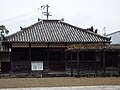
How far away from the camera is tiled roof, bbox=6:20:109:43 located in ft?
104

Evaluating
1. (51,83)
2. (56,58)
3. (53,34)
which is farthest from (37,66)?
(51,83)

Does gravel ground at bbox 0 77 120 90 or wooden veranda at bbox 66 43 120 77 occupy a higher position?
wooden veranda at bbox 66 43 120 77

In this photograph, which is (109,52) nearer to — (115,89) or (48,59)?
(48,59)

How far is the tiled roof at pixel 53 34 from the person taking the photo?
31781 mm

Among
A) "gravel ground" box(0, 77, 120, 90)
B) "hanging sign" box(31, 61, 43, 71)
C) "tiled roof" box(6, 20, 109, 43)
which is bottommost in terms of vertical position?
"gravel ground" box(0, 77, 120, 90)

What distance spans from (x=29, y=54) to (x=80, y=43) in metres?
5.85

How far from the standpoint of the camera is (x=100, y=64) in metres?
31.6

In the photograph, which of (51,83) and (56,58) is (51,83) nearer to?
(51,83)

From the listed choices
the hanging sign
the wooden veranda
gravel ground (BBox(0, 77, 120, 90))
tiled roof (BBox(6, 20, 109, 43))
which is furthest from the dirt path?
tiled roof (BBox(6, 20, 109, 43))

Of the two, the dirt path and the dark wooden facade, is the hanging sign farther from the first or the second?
the dirt path

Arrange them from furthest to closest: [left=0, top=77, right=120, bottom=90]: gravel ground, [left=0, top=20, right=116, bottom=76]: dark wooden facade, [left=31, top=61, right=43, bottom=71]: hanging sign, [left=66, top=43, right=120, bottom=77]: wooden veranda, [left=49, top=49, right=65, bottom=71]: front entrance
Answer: [left=49, top=49, right=65, bottom=71]: front entrance
[left=31, top=61, right=43, bottom=71]: hanging sign
[left=0, top=20, right=116, bottom=76]: dark wooden facade
[left=66, top=43, right=120, bottom=77]: wooden veranda
[left=0, top=77, right=120, bottom=90]: gravel ground

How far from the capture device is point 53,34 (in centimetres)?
3331

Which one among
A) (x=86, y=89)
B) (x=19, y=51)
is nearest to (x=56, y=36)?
(x=19, y=51)

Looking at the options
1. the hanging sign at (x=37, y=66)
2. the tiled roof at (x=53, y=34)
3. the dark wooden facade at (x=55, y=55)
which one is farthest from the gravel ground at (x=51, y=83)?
the tiled roof at (x=53, y=34)
